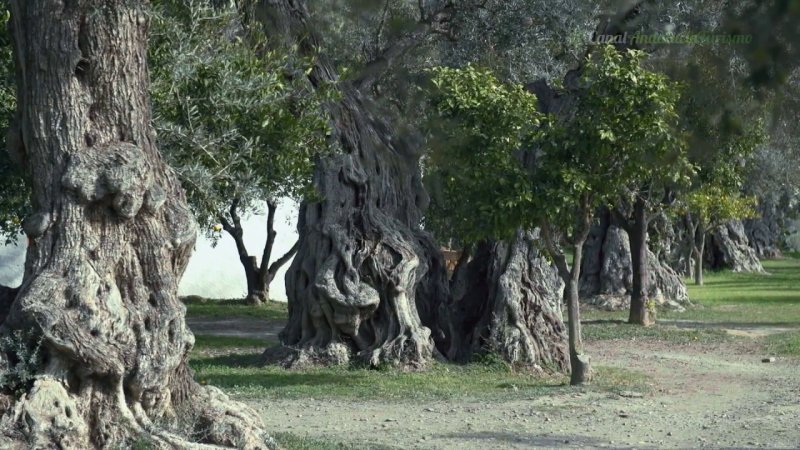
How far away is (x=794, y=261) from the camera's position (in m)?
59.8

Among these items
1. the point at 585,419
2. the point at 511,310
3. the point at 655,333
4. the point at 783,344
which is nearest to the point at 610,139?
the point at 585,419

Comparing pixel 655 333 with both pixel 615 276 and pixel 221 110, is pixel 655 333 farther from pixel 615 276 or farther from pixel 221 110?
pixel 221 110

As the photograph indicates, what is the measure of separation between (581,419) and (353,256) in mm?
5465

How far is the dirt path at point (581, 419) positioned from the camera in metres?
12.1

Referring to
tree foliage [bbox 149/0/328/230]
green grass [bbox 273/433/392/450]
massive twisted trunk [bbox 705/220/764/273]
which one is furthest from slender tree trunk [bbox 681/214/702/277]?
green grass [bbox 273/433/392/450]

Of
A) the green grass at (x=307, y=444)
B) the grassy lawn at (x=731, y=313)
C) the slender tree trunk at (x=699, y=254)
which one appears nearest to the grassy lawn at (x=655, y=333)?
the grassy lawn at (x=731, y=313)

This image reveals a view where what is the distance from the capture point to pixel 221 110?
39.9ft

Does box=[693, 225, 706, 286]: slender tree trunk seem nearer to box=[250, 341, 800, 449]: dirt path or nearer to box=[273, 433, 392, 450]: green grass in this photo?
box=[250, 341, 800, 449]: dirt path

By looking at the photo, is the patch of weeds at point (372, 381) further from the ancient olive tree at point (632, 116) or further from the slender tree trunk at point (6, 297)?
the slender tree trunk at point (6, 297)

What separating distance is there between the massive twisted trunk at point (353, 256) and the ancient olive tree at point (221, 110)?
395cm

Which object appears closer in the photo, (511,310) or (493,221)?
(493,221)

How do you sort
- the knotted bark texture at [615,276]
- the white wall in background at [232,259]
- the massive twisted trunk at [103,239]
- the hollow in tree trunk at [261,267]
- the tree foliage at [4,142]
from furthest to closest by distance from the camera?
the white wall in background at [232,259] → the knotted bark texture at [615,276] → the hollow in tree trunk at [261,267] → the tree foliage at [4,142] → the massive twisted trunk at [103,239]

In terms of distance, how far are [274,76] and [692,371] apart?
914cm

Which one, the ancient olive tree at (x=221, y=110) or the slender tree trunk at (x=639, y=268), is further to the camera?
the slender tree trunk at (x=639, y=268)
